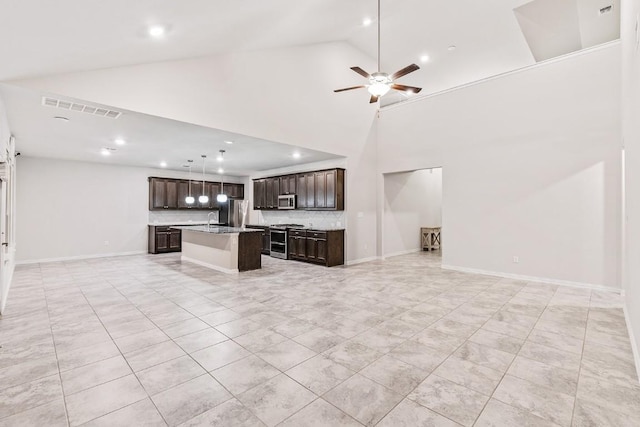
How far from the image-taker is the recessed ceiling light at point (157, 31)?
299 centimetres

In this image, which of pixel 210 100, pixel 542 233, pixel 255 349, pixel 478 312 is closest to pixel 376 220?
pixel 542 233

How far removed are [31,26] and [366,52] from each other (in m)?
7.02

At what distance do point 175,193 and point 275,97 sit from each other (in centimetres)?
588

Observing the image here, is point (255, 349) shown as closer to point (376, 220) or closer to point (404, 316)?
point (404, 316)

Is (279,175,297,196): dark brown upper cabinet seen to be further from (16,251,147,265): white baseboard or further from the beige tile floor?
(16,251,147,265): white baseboard

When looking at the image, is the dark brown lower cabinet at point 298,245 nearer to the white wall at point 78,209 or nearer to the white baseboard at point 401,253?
the white baseboard at point 401,253

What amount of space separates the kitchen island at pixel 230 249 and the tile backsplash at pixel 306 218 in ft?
6.50

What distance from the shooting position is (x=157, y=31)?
121 inches

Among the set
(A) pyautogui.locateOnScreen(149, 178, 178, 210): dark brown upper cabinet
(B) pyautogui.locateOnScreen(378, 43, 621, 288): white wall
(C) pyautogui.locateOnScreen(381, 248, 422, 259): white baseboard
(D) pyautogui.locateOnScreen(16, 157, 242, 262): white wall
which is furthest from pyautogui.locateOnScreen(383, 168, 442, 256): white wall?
(D) pyautogui.locateOnScreen(16, 157, 242, 262): white wall

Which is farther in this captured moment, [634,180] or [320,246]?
[320,246]

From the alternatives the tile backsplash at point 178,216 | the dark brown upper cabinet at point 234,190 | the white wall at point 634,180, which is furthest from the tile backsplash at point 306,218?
the white wall at point 634,180

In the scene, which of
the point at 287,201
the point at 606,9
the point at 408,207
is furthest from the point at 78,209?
the point at 606,9

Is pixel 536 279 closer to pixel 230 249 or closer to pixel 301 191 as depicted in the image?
pixel 301 191

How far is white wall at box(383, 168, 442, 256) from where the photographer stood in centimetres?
822
